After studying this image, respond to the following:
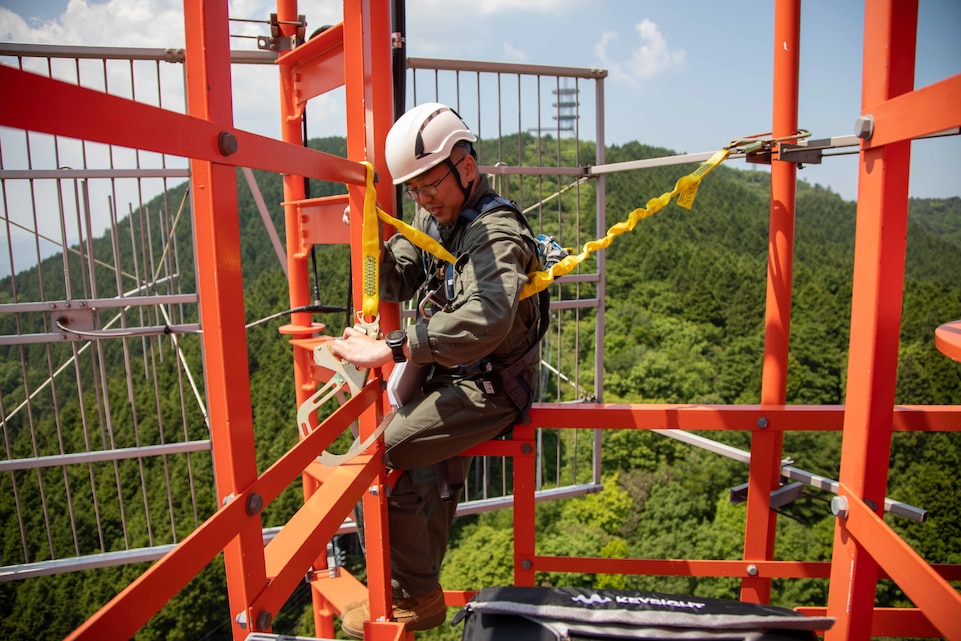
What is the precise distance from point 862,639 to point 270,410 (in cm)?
2368

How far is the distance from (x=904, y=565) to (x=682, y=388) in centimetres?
3340

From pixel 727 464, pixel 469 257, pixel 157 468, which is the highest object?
pixel 469 257

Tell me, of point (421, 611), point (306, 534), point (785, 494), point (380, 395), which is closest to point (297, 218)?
point (380, 395)

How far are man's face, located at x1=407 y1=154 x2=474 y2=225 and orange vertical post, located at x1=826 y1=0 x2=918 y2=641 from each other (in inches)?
56.3

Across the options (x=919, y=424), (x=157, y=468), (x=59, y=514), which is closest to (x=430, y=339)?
(x=919, y=424)

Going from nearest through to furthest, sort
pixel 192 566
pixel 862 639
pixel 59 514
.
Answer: pixel 192 566
pixel 862 639
pixel 59 514

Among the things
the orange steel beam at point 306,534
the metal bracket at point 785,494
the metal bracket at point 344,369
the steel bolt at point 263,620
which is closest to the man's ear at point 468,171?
the metal bracket at point 344,369

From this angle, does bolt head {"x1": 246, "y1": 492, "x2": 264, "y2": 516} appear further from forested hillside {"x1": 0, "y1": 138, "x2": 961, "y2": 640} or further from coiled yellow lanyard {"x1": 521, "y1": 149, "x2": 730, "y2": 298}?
forested hillside {"x1": 0, "y1": 138, "x2": 961, "y2": 640}

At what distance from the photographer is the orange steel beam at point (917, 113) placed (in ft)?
4.10

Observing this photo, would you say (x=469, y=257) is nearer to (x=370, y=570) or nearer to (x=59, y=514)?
(x=370, y=570)

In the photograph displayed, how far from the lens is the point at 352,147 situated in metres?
2.43

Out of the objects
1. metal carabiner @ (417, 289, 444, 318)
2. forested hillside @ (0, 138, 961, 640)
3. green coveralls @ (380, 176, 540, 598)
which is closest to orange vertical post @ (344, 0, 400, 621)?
green coveralls @ (380, 176, 540, 598)

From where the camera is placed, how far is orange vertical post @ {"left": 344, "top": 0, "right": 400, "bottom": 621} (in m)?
2.37

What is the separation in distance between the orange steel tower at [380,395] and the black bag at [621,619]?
0.89 feet
